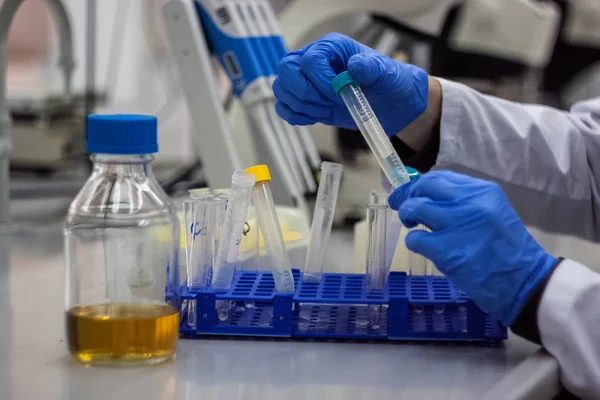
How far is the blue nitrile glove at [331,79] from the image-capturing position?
3.48 ft

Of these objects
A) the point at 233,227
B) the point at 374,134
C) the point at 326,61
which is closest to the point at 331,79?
the point at 326,61

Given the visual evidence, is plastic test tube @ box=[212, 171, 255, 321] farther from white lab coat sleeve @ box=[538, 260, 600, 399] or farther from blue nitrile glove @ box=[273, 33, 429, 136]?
white lab coat sleeve @ box=[538, 260, 600, 399]

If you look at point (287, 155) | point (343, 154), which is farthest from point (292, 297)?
point (343, 154)

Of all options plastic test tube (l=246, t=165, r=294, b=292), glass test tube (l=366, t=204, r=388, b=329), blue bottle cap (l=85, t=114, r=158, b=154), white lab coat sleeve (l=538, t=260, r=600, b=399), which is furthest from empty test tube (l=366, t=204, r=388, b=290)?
blue bottle cap (l=85, t=114, r=158, b=154)

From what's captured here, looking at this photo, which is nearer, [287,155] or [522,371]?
[522,371]

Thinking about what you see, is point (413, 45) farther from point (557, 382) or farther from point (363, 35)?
point (557, 382)

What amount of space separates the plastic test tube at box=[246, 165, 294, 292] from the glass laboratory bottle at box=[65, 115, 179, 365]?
14cm

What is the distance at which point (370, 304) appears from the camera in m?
0.90

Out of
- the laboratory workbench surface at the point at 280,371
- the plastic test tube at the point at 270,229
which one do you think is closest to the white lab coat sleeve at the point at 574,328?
the laboratory workbench surface at the point at 280,371

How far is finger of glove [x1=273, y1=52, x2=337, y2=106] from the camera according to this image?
109cm

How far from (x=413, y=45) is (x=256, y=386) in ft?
5.60

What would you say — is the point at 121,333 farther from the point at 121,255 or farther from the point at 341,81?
the point at 341,81

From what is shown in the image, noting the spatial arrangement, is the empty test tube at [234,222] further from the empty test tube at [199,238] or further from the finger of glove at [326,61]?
the finger of glove at [326,61]

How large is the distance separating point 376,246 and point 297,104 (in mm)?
264
